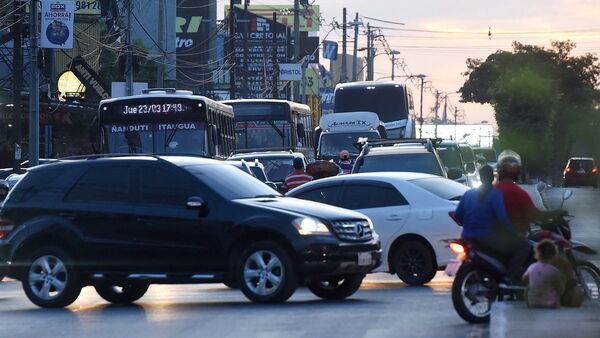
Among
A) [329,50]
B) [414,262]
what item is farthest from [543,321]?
[329,50]

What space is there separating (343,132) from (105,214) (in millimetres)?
24042

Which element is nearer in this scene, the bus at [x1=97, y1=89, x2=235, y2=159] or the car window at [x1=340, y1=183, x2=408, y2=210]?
the car window at [x1=340, y1=183, x2=408, y2=210]

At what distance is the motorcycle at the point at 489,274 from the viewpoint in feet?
41.9

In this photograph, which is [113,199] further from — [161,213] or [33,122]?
[33,122]

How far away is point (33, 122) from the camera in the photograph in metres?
36.8

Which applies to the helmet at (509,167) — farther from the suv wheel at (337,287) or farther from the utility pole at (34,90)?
the utility pole at (34,90)

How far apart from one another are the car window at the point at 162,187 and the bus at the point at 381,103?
36523 millimetres

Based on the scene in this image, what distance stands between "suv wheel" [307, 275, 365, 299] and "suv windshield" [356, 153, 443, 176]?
8.74 metres

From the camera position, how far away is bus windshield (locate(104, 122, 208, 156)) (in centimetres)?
2798

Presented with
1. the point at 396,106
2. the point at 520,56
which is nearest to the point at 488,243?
the point at 396,106

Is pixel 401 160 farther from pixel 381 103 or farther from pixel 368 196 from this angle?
pixel 381 103

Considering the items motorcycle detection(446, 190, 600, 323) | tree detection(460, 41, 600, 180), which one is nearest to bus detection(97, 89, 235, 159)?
tree detection(460, 41, 600, 180)

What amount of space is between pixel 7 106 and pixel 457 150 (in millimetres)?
32956

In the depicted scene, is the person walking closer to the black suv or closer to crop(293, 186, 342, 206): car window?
crop(293, 186, 342, 206): car window
